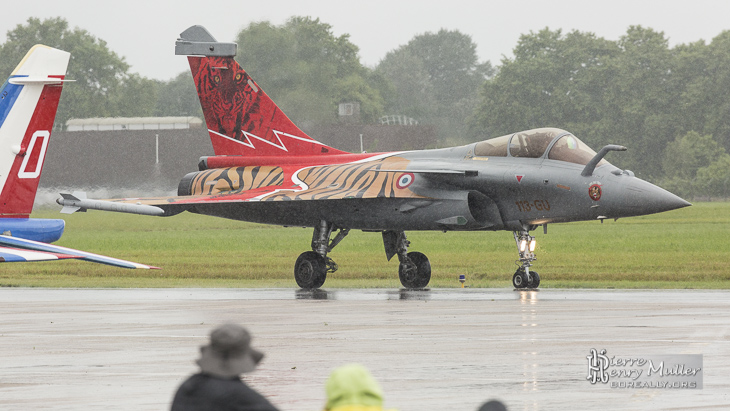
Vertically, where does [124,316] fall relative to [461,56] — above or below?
below

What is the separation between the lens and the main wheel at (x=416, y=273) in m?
25.8

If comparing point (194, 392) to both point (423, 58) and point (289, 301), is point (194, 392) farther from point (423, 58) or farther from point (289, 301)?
point (423, 58)

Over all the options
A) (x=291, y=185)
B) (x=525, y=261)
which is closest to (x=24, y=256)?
(x=525, y=261)

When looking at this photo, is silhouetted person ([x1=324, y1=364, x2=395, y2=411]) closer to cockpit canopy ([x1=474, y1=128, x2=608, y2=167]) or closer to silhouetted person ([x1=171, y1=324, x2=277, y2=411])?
silhouetted person ([x1=171, y1=324, x2=277, y2=411])

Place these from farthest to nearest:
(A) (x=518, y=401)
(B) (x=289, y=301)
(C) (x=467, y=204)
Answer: (C) (x=467, y=204) → (B) (x=289, y=301) → (A) (x=518, y=401)

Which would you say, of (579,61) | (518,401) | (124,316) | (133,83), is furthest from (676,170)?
(518,401)

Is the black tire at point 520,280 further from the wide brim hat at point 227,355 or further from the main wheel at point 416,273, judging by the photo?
the wide brim hat at point 227,355

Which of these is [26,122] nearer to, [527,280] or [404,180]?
[404,180]

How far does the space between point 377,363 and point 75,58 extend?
89.2m

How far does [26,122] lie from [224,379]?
10.7 m

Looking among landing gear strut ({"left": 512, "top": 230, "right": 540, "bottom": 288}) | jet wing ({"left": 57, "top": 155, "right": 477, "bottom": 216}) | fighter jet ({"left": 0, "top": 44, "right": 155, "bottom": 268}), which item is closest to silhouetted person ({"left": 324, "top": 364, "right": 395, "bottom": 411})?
fighter jet ({"left": 0, "top": 44, "right": 155, "bottom": 268})

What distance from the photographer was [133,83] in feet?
320

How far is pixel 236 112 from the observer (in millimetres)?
28156

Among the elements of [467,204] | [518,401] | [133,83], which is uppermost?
[133,83]
